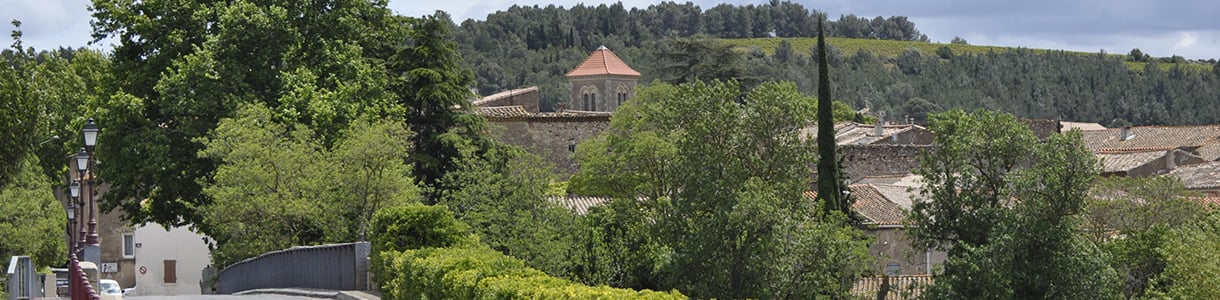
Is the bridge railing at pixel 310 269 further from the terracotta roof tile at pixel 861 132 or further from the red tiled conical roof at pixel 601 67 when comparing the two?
the red tiled conical roof at pixel 601 67

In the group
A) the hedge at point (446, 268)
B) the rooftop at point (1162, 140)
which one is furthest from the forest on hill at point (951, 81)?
the hedge at point (446, 268)

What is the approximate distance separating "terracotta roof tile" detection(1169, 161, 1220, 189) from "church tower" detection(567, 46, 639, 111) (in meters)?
44.7

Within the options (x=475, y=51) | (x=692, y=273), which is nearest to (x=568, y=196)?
(x=692, y=273)

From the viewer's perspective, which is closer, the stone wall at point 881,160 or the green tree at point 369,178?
the green tree at point 369,178

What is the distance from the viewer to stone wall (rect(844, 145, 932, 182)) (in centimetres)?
6869

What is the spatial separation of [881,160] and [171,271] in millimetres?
27534

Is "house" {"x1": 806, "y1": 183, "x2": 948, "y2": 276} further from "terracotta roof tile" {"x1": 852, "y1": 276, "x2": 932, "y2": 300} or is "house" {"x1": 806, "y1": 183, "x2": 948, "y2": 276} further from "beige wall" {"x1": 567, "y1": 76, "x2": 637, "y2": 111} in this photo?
"beige wall" {"x1": 567, "y1": 76, "x2": 637, "y2": 111}

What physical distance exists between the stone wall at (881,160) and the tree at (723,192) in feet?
72.4

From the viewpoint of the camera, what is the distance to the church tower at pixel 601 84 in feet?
369

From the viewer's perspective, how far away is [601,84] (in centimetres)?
11331

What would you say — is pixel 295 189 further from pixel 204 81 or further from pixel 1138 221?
pixel 1138 221

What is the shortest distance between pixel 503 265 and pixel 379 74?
924 inches

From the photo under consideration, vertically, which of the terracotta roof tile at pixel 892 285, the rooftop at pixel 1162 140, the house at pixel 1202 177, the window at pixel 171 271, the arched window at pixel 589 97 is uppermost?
the arched window at pixel 589 97

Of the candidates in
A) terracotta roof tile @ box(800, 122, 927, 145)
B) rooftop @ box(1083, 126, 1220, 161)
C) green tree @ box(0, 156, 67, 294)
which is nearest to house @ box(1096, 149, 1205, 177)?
rooftop @ box(1083, 126, 1220, 161)
